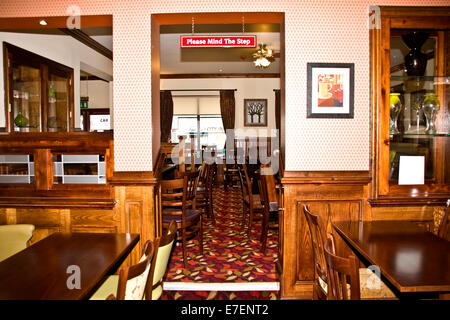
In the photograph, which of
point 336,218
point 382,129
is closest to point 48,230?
point 336,218

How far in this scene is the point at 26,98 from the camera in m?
4.92

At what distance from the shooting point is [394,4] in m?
2.89

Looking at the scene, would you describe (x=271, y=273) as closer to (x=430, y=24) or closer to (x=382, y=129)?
(x=382, y=129)

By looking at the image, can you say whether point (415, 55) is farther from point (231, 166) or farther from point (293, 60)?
point (231, 166)

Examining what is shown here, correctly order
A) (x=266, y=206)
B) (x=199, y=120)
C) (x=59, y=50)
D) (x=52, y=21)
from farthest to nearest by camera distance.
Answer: (x=199, y=120), (x=59, y=50), (x=266, y=206), (x=52, y=21)

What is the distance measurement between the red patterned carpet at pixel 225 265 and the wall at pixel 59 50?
128 inches

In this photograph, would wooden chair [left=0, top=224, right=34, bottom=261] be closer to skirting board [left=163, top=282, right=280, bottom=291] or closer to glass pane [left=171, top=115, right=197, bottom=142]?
skirting board [left=163, top=282, right=280, bottom=291]

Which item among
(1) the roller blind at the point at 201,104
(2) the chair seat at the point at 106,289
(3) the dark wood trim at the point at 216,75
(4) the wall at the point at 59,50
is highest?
(3) the dark wood trim at the point at 216,75

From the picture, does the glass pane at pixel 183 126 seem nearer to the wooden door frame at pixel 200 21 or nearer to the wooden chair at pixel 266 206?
the wooden chair at pixel 266 206

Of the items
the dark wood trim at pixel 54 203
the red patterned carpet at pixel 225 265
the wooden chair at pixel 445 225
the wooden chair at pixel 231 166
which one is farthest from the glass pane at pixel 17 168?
the wooden chair at pixel 231 166

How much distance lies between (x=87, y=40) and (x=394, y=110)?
5885 mm

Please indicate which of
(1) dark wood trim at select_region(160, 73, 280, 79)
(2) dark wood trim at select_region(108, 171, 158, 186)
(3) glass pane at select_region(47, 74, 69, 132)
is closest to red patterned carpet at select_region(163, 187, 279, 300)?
(2) dark wood trim at select_region(108, 171, 158, 186)

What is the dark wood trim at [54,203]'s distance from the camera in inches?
119

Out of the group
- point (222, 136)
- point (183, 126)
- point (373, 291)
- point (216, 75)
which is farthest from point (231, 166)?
point (373, 291)
